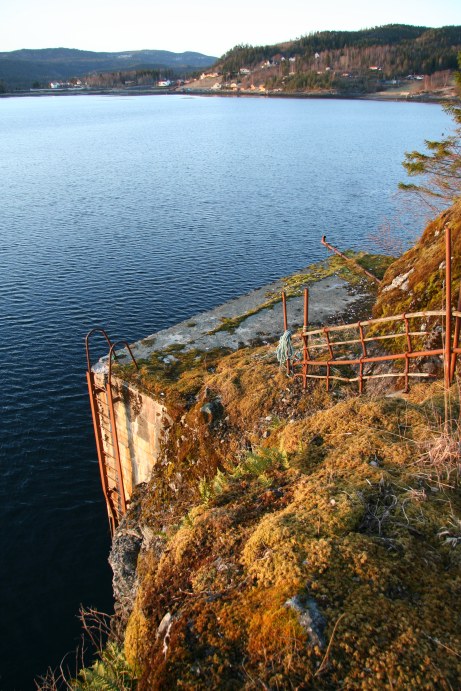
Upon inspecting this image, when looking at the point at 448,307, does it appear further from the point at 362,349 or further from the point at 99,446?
the point at 99,446

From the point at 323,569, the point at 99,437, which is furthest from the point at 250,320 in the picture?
the point at 323,569

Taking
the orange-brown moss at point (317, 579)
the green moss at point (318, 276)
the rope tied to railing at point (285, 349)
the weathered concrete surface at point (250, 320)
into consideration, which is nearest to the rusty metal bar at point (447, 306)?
the orange-brown moss at point (317, 579)

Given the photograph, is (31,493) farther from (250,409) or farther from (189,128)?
(189,128)

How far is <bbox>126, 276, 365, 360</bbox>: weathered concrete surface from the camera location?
19.3 metres

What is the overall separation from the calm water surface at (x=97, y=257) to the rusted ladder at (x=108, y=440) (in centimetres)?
220

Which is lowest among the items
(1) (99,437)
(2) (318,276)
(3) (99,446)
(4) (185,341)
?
(3) (99,446)

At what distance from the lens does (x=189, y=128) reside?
119m

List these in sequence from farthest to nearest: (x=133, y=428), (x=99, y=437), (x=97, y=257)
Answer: (x=97, y=257) < (x=99, y=437) < (x=133, y=428)

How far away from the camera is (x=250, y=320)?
20984 millimetres

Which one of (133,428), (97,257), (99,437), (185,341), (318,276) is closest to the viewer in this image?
(133,428)

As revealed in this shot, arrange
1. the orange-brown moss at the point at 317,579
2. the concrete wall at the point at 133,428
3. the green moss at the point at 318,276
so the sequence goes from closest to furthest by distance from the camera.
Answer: the orange-brown moss at the point at 317,579 < the concrete wall at the point at 133,428 < the green moss at the point at 318,276

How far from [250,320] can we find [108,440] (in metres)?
7.42

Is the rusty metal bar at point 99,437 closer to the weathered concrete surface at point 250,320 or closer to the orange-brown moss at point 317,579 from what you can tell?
the weathered concrete surface at point 250,320

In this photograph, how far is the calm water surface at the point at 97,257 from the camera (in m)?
19.3
